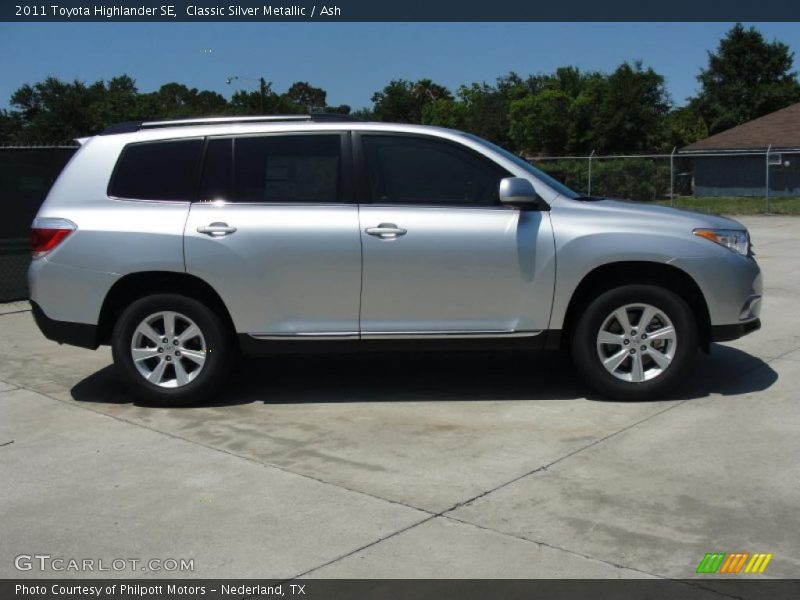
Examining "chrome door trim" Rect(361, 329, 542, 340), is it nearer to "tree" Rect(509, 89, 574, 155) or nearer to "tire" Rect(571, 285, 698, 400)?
"tire" Rect(571, 285, 698, 400)

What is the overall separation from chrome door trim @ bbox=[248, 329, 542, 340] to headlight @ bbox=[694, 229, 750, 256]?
4.35ft

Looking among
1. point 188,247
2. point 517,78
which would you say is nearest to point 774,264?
point 188,247

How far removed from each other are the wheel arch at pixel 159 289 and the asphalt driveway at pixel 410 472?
689mm

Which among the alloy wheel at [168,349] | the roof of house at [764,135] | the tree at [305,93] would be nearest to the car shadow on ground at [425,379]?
the alloy wheel at [168,349]

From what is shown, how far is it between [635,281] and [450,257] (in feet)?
4.30

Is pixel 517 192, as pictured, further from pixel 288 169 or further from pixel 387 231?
pixel 288 169

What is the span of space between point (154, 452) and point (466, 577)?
243 cm

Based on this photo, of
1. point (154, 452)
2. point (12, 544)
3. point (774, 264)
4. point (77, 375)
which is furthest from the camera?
point (774, 264)

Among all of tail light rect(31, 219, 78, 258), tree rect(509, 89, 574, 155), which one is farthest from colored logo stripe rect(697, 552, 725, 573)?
tree rect(509, 89, 574, 155)

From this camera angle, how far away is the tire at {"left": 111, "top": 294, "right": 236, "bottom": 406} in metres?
6.20

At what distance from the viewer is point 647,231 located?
606 cm

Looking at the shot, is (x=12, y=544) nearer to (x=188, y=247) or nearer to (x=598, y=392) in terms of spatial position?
(x=188, y=247)

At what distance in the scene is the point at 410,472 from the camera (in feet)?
16.3

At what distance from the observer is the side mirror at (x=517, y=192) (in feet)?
19.3
